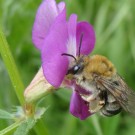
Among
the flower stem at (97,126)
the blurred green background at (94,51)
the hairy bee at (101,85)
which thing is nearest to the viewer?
the hairy bee at (101,85)

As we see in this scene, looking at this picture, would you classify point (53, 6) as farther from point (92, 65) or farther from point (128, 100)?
point (128, 100)

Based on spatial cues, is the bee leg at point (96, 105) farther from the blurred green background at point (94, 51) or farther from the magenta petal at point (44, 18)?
the blurred green background at point (94, 51)

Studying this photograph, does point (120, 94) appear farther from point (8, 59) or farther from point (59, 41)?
point (8, 59)

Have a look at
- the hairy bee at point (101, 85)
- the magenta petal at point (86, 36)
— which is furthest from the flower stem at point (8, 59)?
the magenta petal at point (86, 36)

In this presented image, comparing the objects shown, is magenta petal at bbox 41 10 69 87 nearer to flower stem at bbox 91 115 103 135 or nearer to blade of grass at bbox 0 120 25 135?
blade of grass at bbox 0 120 25 135

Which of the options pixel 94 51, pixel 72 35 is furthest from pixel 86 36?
pixel 94 51

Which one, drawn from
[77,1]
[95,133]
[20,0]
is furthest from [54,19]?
[77,1]

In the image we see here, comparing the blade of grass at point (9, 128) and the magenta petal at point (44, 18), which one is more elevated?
the magenta petal at point (44, 18)
